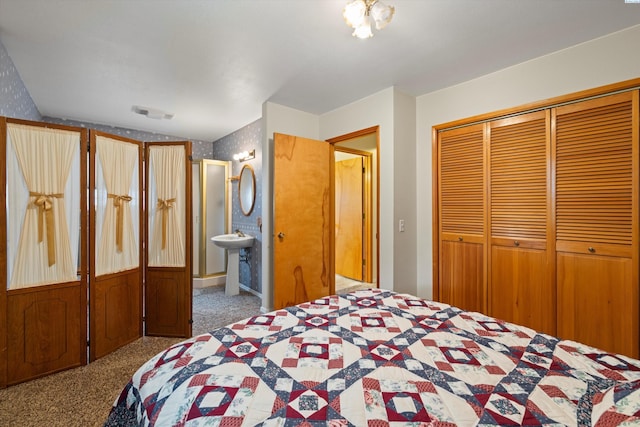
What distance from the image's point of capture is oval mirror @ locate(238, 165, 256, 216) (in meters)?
4.19

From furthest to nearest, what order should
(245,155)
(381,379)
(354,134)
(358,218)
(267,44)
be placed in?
(358,218), (245,155), (354,134), (267,44), (381,379)

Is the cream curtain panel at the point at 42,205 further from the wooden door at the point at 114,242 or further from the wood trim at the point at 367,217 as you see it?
the wood trim at the point at 367,217

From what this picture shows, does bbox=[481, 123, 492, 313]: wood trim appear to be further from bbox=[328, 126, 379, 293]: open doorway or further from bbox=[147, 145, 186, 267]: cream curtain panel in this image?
bbox=[147, 145, 186, 267]: cream curtain panel

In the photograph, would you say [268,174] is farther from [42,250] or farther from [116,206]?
[42,250]

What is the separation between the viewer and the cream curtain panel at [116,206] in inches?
96.3

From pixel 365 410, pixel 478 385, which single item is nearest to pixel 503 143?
pixel 478 385

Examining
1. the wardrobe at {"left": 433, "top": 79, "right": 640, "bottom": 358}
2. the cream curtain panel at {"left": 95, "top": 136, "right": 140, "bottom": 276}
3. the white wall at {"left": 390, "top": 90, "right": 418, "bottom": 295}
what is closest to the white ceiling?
the white wall at {"left": 390, "top": 90, "right": 418, "bottom": 295}

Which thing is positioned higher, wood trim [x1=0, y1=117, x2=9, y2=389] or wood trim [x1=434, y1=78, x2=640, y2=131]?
wood trim [x1=434, y1=78, x2=640, y2=131]

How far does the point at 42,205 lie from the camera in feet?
6.98

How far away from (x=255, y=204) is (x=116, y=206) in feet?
5.98

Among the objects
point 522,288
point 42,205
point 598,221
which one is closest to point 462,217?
point 522,288

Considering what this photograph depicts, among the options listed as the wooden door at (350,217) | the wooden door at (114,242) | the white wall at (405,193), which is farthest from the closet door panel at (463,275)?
the wooden door at (114,242)

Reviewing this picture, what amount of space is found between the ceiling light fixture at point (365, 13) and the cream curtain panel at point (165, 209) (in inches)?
80.9

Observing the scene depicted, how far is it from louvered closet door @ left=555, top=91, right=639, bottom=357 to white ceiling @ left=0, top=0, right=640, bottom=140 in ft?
2.10
